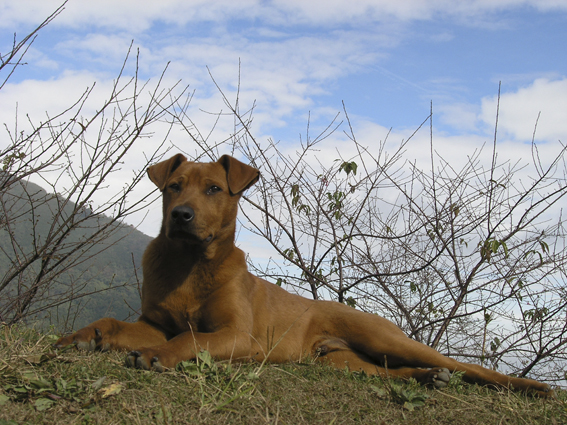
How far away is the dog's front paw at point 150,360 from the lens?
10.4 ft

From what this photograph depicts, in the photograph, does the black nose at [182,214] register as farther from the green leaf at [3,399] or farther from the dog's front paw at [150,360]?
the green leaf at [3,399]

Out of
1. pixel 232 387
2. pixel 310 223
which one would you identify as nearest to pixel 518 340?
pixel 310 223

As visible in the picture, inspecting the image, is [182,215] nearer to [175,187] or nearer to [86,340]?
[175,187]

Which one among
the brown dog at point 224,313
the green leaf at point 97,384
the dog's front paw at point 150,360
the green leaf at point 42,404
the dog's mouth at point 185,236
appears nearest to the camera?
the green leaf at point 42,404

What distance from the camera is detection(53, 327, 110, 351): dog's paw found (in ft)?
11.9

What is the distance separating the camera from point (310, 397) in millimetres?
3104

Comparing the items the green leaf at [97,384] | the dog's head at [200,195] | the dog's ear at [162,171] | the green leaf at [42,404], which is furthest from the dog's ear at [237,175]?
the green leaf at [42,404]

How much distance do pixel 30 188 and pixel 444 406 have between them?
662cm

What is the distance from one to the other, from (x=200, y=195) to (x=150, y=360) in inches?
67.7

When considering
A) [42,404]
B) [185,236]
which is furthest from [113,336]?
[42,404]

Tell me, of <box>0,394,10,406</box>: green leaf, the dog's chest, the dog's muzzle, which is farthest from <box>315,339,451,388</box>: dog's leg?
<box>0,394,10,406</box>: green leaf

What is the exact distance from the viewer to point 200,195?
4.48 m

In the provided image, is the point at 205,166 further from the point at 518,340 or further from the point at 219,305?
the point at 518,340

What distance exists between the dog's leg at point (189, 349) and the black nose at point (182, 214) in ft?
3.17
